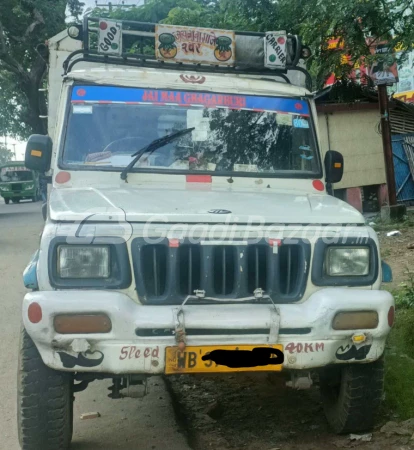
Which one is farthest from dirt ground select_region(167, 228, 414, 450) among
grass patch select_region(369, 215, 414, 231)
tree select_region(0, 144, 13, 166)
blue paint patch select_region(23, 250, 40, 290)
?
tree select_region(0, 144, 13, 166)

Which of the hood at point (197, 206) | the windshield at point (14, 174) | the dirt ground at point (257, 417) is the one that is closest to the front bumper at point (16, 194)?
the windshield at point (14, 174)

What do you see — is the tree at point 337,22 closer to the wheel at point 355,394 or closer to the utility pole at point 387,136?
the utility pole at point 387,136

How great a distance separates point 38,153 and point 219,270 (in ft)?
5.84

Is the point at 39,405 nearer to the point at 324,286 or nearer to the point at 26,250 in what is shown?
the point at 324,286

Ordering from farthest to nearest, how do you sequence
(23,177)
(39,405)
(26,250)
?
(23,177), (26,250), (39,405)

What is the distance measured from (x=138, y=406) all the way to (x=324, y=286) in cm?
172

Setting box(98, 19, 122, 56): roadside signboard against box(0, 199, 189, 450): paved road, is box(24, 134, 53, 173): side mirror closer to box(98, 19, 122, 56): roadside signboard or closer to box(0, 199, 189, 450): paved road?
box(98, 19, 122, 56): roadside signboard

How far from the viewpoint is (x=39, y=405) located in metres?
3.35

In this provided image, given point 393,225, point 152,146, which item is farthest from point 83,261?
point 393,225

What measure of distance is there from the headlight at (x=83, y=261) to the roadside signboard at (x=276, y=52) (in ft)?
8.89

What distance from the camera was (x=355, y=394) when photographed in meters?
3.66

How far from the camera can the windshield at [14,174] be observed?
3344cm

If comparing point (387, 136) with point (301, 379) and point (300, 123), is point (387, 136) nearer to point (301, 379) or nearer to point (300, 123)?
point (300, 123)

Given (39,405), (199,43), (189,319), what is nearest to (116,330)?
(189,319)
